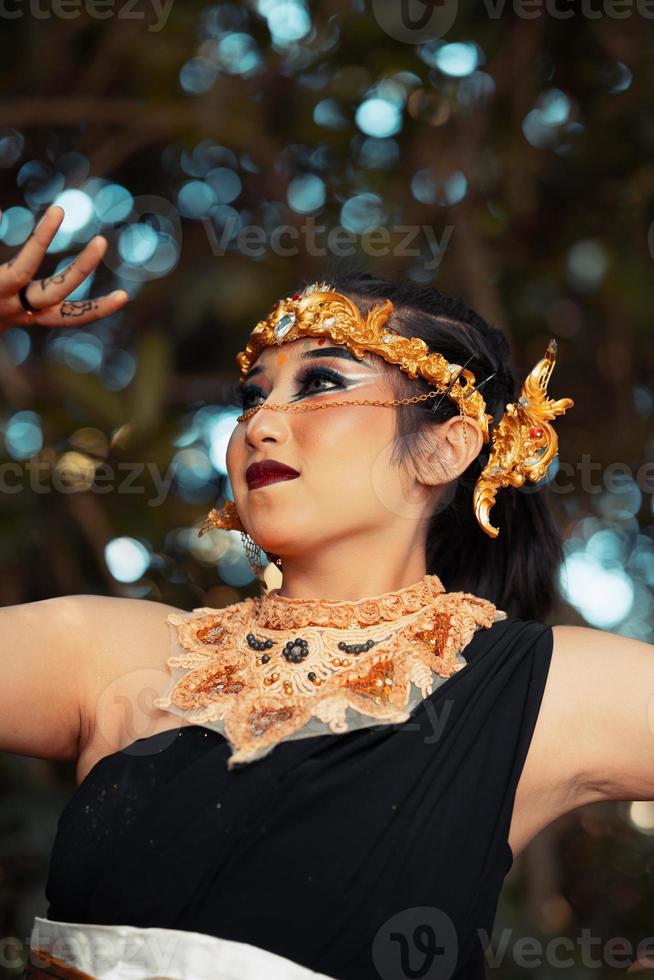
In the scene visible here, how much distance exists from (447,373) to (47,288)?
2.12 feet

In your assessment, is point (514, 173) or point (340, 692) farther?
point (514, 173)

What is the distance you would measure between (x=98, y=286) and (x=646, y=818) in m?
2.31

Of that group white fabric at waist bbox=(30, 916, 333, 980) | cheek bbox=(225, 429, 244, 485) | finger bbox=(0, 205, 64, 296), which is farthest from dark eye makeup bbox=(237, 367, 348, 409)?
white fabric at waist bbox=(30, 916, 333, 980)

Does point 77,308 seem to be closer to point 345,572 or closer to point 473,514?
point 345,572

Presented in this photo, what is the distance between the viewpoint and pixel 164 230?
12.6 feet

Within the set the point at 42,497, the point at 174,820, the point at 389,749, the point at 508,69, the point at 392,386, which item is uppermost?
the point at 508,69

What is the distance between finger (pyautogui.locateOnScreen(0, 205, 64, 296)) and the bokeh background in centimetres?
137

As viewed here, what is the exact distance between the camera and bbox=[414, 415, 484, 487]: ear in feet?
6.53

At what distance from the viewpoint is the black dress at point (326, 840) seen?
1594 millimetres

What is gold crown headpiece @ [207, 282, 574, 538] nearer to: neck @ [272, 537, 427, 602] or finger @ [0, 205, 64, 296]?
neck @ [272, 537, 427, 602]

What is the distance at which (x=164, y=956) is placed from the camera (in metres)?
1.60

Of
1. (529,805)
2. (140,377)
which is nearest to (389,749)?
(529,805)

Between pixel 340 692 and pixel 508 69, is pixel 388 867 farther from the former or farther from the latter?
pixel 508 69

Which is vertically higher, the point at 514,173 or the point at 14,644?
the point at 514,173
